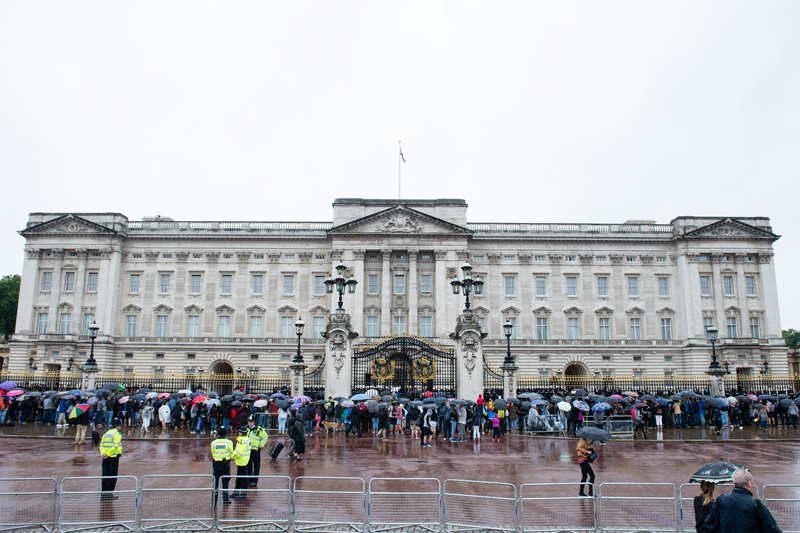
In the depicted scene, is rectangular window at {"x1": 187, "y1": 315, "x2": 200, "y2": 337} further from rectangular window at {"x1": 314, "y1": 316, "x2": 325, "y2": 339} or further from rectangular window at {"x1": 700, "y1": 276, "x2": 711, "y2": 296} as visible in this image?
rectangular window at {"x1": 700, "y1": 276, "x2": 711, "y2": 296}

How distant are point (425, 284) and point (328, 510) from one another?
45.0 meters

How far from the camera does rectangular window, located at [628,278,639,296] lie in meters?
56.5

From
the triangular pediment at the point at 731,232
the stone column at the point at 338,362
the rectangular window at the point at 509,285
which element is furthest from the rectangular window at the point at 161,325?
the triangular pediment at the point at 731,232

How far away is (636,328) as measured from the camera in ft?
184

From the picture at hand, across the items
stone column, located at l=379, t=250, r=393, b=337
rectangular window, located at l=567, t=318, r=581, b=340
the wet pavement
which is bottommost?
the wet pavement

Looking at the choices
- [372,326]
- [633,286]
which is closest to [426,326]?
[372,326]

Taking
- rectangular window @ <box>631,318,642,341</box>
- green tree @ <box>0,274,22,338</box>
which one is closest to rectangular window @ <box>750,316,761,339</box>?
rectangular window @ <box>631,318,642,341</box>

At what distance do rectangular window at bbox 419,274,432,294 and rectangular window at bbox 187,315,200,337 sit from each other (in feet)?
72.3

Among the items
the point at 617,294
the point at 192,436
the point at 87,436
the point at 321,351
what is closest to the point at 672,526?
the point at 192,436

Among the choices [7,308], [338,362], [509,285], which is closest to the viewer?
[338,362]

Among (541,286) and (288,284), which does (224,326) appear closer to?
(288,284)

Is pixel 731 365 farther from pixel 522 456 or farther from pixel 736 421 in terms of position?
pixel 522 456

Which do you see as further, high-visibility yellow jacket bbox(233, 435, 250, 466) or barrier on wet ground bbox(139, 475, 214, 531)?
high-visibility yellow jacket bbox(233, 435, 250, 466)

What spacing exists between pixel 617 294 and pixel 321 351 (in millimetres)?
29310
